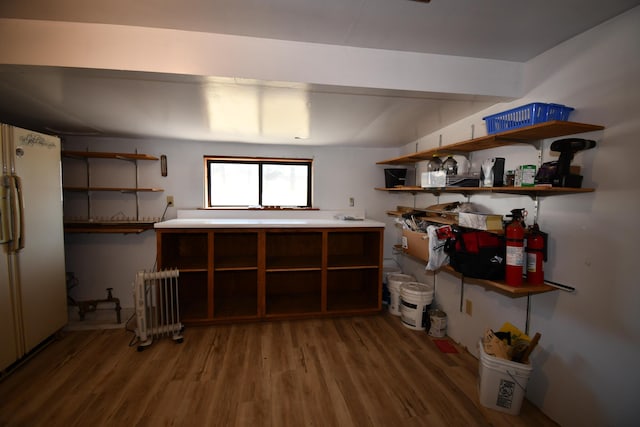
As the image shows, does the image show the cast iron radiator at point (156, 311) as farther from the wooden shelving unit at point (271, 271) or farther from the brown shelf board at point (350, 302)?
the brown shelf board at point (350, 302)

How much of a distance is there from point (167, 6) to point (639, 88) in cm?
221

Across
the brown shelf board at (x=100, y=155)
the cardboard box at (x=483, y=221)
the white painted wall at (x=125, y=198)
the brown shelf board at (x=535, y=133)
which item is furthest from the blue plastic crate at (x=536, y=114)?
the brown shelf board at (x=100, y=155)

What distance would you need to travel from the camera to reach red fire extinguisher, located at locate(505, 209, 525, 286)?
1549mm

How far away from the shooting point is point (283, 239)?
3.26 metres

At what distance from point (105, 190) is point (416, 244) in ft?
11.6

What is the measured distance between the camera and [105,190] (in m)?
3.03

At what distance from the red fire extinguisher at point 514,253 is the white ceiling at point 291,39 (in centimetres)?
91

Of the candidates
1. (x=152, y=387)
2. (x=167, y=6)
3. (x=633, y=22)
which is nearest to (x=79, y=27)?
(x=167, y=6)

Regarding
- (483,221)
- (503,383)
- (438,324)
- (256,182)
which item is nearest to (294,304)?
(438,324)

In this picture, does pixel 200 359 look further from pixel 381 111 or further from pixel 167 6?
pixel 381 111

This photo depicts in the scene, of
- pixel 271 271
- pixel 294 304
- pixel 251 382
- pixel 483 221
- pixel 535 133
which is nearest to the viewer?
pixel 535 133

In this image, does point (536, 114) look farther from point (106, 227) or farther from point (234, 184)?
point (106, 227)

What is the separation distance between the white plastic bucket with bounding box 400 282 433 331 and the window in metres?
1.72

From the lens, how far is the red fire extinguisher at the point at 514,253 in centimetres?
155
